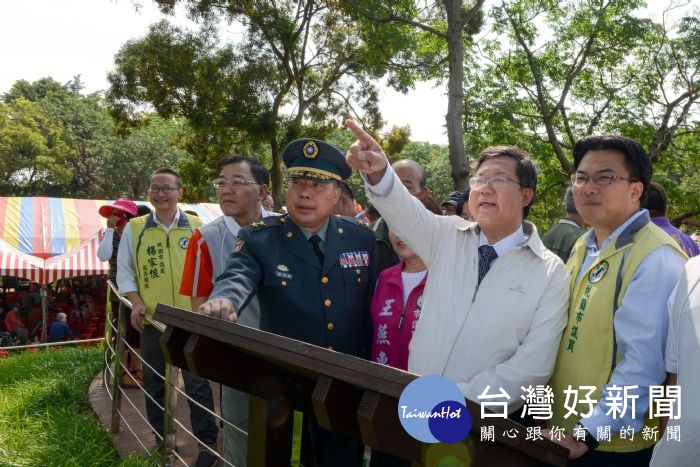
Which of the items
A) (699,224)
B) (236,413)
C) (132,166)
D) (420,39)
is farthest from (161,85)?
(132,166)

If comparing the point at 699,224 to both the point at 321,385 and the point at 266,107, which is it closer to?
the point at 266,107

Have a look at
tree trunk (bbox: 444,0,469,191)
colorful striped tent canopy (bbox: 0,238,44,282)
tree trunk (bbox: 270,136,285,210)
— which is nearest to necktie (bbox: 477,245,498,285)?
tree trunk (bbox: 444,0,469,191)

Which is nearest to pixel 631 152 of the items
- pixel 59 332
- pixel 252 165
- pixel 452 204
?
pixel 252 165

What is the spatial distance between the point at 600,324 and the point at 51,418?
458cm

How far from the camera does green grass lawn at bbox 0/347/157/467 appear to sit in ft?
13.6

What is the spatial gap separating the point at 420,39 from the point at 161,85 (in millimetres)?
5244

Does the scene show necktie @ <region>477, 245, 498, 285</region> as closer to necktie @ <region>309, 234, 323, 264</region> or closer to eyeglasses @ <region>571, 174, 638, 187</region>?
eyeglasses @ <region>571, 174, 638, 187</region>

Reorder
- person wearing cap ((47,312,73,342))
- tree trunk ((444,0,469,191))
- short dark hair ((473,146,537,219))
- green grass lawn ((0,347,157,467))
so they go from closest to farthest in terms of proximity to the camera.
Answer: short dark hair ((473,146,537,219)) → green grass lawn ((0,347,157,467)) → tree trunk ((444,0,469,191)) → person wearing cap ((47,312,73,342))

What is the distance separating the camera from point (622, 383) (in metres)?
1.90

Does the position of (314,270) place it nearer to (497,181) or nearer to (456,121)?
(497,181)

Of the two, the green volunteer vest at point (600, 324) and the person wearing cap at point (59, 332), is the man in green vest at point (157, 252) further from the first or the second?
the person wearing cap at point (59, 332)

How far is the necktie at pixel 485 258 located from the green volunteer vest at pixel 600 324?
32cm

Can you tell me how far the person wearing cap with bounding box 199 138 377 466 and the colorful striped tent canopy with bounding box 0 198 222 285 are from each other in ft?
37.4

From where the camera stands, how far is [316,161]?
265cm
